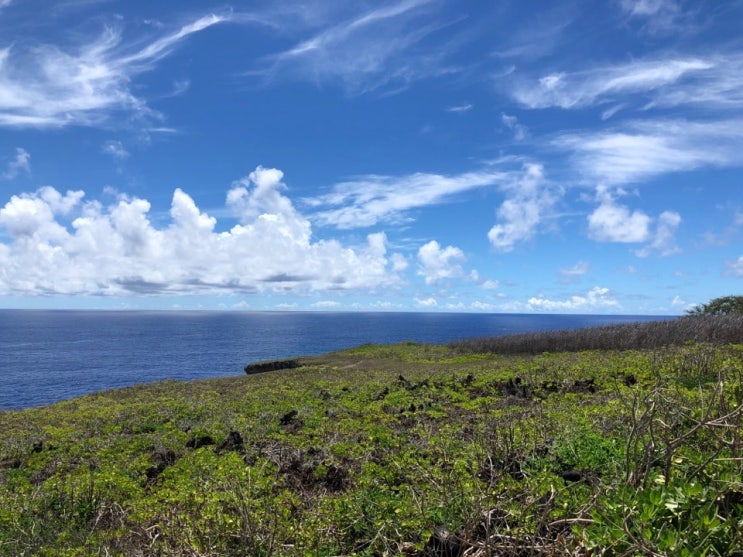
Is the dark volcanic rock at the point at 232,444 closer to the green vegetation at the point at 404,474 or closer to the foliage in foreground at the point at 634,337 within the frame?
the green vegetation at the point at 404,474

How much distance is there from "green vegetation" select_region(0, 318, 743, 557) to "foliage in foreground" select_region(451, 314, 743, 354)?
15.6m

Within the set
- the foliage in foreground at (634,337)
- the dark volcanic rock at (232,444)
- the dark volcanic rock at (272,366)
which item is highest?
the foliage in foreground at (634,337)

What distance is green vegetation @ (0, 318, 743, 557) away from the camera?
3.79m

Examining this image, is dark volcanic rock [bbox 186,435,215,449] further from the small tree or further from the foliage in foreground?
the small tree

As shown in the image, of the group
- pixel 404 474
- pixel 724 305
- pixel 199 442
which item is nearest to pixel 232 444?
pixel 199 442

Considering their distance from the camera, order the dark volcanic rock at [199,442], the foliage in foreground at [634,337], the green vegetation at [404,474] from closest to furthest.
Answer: the green vegetation at [404,474] < the dark volcanic rock at [199,442] < the foliage in foreground at [634,337]

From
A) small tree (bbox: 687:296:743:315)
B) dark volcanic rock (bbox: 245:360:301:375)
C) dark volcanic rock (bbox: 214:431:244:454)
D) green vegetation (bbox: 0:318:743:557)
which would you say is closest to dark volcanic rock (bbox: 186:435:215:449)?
green vegetation (bbox: 0:318:743:557)

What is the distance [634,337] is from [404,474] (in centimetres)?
3300

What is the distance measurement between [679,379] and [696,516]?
12143 mm

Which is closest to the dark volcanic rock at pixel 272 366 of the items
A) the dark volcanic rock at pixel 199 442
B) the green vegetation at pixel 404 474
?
the green vegetation at pixel 404 474

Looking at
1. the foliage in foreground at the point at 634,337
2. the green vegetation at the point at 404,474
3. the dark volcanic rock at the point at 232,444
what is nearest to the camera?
the green vegetation at the point at 404,474

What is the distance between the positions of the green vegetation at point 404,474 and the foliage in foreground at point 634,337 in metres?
15.6

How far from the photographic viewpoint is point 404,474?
19.8ft

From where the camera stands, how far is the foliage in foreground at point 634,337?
30156 millimetres
